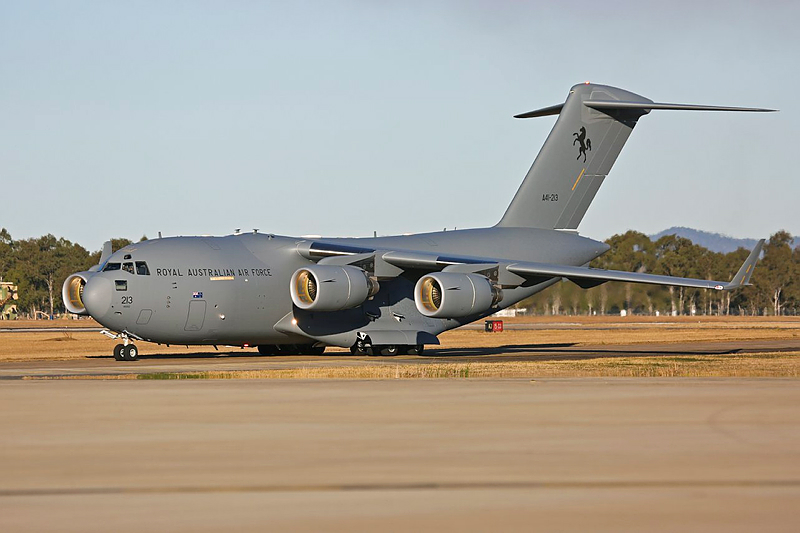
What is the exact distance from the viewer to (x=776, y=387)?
669 inches

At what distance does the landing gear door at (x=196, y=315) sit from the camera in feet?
97.2

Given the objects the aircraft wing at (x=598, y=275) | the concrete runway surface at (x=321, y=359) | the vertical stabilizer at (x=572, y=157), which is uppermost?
the vertical stabilizer at (x=572, y=157)

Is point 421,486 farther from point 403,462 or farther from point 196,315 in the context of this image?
point 196,315

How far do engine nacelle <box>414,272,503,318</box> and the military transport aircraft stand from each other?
31 millimetres

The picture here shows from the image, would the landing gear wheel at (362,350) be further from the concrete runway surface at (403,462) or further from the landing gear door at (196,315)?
the concrete runway surface at (403,462)

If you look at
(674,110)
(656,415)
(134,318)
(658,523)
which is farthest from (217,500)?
(674,110)

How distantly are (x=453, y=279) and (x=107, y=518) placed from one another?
23370mm

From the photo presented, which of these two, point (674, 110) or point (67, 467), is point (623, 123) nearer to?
point (674, 110)

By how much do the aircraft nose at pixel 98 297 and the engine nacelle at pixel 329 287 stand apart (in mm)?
4789

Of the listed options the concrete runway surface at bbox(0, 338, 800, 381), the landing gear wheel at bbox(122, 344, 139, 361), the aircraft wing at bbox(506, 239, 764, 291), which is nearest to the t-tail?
the concrete runway surface at bbox(0, 338, 800, 381)

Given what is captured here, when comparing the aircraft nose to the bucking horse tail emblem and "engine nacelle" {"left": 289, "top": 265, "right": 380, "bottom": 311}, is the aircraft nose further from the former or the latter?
the bucking horse tail emblem

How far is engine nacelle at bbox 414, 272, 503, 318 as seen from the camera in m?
29.7

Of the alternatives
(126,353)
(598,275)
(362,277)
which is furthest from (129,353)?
(598,275)

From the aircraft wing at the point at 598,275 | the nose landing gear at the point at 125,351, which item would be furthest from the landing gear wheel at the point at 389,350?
the nose landing gear at the point at 125,351
